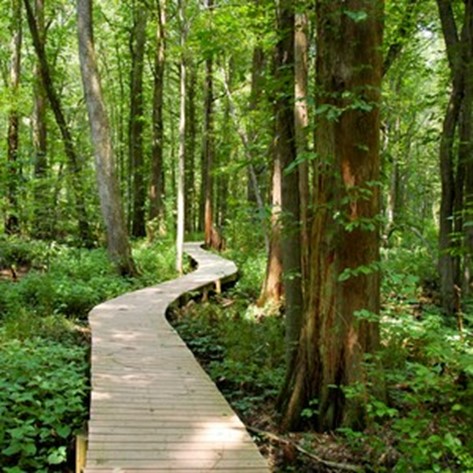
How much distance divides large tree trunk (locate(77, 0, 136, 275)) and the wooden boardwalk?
15.9 ft

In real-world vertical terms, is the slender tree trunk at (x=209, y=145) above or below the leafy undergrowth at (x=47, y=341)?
→ above

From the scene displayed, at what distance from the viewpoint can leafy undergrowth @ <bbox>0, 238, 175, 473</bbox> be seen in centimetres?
460

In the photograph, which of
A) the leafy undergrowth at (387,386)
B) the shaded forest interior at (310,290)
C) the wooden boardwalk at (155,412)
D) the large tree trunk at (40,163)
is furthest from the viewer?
the large tree trunk at (40,163)

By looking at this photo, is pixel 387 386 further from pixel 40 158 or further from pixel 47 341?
pixel 40 158

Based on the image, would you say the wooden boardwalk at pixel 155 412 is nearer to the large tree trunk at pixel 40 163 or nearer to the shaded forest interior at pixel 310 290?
the shaded forest interior at pixel 310 290

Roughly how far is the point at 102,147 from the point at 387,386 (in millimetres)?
9846

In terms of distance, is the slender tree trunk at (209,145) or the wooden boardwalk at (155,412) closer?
the wooden boardwalk at (155,412)

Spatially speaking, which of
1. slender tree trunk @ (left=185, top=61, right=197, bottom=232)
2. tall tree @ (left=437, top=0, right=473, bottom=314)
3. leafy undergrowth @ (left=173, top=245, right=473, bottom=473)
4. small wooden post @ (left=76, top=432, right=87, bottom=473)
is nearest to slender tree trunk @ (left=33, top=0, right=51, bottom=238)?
leafy undergrowth @ (left=173, top=245, right=473, bottom=473)

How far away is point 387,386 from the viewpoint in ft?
18.1

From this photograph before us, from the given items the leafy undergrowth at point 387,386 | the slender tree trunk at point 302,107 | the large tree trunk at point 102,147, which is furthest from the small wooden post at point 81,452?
the large tree trunk at point 102,147

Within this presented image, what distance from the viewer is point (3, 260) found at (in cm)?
1277

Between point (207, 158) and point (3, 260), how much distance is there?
9457mm

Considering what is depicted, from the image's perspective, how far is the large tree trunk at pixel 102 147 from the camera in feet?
41.8

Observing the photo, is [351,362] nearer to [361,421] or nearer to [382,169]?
[361,421]
